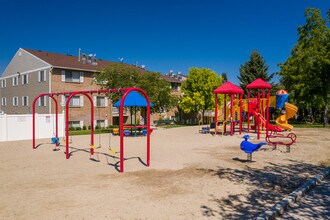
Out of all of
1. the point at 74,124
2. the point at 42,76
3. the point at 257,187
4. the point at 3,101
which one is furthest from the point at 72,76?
the point at 257,187

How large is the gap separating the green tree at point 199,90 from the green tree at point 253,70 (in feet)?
36.1

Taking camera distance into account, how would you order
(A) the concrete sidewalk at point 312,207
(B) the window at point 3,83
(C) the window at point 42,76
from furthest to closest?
1. (B) the window at point 3,83
2. (C) the window at point 42,76
3. (A) the concrete sidewalk at point 312,207

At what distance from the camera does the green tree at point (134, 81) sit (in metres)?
24.1

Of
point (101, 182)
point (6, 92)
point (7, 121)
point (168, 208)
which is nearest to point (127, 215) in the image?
point (168, 208)

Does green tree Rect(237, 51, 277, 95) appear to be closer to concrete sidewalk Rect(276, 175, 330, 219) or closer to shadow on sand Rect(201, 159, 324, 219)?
shadow on sand Rect(201, 159, 324, 219)

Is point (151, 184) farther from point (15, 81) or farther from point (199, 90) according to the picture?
point (15, 81)

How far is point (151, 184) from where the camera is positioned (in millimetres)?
7977

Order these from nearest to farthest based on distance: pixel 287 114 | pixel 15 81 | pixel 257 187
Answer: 1. pixel 257 187
2. pixel 287 114
3. pixel 15 81

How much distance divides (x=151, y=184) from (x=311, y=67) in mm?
17877

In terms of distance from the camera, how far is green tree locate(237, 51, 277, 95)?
4894 centimetres

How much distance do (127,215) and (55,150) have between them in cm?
1037

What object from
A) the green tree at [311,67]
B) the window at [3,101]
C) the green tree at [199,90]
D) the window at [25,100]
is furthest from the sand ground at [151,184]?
the window at [3,101]

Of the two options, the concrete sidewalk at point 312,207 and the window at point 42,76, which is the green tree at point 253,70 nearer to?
the window at point 42,76

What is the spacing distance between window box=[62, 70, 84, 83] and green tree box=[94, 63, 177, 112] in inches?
255
